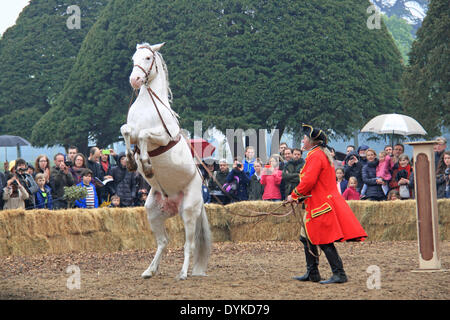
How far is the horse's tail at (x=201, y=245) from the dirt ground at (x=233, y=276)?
9.4 inches

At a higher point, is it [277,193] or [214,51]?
[214,51]

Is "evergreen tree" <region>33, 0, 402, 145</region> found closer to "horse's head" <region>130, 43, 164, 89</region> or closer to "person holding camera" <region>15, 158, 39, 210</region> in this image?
"person holding camera" <region>15, 158, 39, 210</region>

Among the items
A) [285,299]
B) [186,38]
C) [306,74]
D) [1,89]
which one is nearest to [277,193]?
[285,299]

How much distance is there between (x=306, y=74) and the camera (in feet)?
110

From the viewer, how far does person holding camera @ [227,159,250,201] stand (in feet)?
47.1

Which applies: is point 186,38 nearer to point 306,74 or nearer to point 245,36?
point 245,36

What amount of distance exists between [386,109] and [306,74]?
171 inches

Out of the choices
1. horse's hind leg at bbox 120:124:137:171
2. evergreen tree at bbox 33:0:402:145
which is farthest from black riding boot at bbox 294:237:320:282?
evergreen tree at bbox 33:0:402:145

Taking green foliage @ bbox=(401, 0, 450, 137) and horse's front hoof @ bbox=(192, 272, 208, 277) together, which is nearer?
horse's front hoof @ bbox=(192, 272, 208, 277)

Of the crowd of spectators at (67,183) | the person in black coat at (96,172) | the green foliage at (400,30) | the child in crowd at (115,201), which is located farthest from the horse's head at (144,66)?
the green foliage at (400,30)

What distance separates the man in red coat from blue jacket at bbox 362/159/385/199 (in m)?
6.55

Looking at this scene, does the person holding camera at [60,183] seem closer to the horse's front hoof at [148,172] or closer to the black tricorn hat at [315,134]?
the horse's front hoof at [148,172]

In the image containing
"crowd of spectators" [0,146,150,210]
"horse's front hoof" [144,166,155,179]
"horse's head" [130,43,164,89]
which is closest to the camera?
"horse's front hoof" [144,166,155,179]

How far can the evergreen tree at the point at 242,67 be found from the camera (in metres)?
32.9
